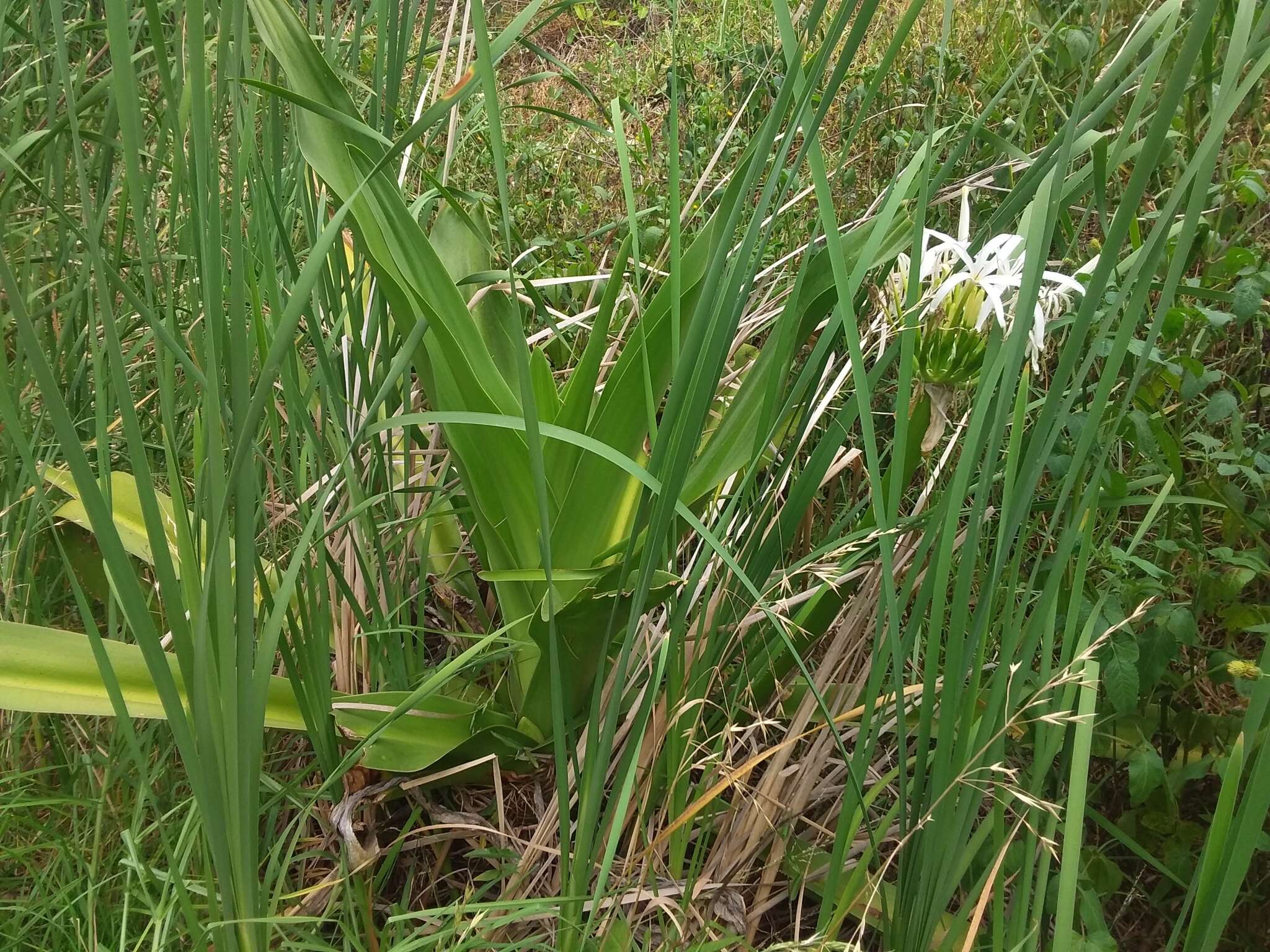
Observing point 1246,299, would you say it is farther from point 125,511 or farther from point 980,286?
point 125,511

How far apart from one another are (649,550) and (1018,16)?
140 cm

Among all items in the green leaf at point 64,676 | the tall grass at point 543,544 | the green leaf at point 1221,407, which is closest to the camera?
the tall grass at point 543,544

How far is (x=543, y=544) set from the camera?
1.80ft

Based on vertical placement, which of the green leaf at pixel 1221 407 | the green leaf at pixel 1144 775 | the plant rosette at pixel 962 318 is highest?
the plant rosette at pixel 962 318

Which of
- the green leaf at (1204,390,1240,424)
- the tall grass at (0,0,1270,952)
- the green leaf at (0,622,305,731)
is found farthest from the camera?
the green leaf at (1204,390,1240,424)

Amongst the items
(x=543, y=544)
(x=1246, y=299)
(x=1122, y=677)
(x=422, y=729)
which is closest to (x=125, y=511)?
(x=422, y=729)

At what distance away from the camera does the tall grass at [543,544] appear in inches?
19.6

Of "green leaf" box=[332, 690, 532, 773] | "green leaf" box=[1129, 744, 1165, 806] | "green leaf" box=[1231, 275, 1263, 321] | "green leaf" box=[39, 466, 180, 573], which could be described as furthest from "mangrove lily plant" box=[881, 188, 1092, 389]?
"green leaf" box=[39, 466, 180, 573]

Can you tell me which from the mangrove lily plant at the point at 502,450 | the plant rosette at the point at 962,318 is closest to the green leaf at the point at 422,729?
the mangrove lily plant at the point at 502,450

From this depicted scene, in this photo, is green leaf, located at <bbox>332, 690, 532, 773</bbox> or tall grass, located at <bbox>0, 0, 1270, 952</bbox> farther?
green leaf, located at <bbox>332, 690, 532, 773</bbox>

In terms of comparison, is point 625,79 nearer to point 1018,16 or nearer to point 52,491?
point 1018,16

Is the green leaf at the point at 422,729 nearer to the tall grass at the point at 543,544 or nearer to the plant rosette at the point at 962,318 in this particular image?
the tall grass at the point at 543,544

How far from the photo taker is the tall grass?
0.50 metres

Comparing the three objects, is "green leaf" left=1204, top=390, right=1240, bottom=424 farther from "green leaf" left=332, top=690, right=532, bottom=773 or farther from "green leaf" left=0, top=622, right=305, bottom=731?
"green leaf" left=0, top=622, right=305, bottom=731
